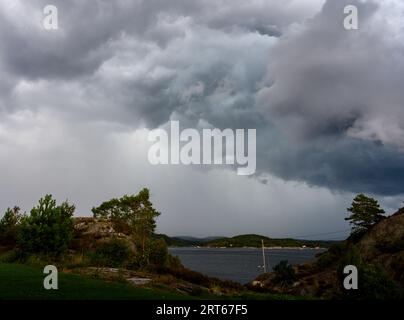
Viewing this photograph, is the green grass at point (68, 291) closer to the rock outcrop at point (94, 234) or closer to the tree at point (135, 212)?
the rock outcrop at point (94, 234)

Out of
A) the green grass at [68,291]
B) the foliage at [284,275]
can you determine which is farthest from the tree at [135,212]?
the green grass at [68,291]

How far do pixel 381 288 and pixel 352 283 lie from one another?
69.6 inches

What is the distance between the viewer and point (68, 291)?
64.4 ft

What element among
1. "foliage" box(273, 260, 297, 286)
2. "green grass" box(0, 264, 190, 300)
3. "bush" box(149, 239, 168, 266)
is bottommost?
"foliage" box(273, 260, 297, 286)

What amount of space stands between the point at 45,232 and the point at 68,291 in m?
20.2

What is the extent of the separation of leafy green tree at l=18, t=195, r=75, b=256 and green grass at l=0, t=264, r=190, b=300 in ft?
45.7

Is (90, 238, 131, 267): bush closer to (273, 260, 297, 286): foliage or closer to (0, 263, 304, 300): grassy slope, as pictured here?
(0, 263, 304, 300): grassy slope

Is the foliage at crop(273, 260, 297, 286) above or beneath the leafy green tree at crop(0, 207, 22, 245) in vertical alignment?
beneath

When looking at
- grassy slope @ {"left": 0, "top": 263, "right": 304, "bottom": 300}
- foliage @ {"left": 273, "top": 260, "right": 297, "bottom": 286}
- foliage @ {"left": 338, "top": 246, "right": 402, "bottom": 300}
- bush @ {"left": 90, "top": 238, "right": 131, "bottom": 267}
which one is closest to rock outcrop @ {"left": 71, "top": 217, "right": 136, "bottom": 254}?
bush @ {"left": 90, "top": 238, "right": 131, "bottom": 267}

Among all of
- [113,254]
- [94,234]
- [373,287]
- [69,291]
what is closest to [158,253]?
[113,254]

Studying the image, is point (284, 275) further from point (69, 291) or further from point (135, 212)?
point (69, 291)

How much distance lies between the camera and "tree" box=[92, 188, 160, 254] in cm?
6675
